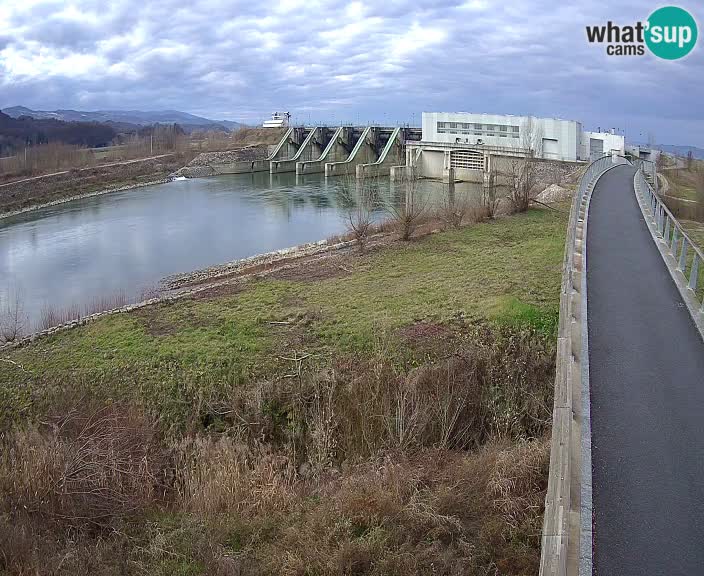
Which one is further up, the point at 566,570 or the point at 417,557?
the point at 566,570

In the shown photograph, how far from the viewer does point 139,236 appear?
34656 mm

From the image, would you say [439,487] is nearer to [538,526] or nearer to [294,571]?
[538,526]

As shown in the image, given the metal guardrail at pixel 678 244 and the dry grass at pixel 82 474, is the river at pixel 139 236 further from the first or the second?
the metal guardrail at pixel 678 244

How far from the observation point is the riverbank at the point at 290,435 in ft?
23.6

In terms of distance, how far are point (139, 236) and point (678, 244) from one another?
26.4m

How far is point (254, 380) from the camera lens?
40.3 feet

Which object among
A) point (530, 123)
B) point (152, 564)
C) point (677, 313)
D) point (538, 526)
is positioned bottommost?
point (152, 564)

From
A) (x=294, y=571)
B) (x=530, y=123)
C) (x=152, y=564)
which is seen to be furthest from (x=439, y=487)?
(x=530, y=123)

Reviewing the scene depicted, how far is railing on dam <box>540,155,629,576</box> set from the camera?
15.1 feet

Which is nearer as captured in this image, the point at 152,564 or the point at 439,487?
the point at 152,564

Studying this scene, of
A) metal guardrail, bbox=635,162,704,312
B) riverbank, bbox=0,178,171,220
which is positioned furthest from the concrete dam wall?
metal guardrail, bbox=635,162,704,312

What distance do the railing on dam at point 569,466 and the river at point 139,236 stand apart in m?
15.1

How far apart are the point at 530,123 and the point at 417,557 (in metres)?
54.3

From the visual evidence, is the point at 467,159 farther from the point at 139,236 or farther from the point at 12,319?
the point at 12,319
